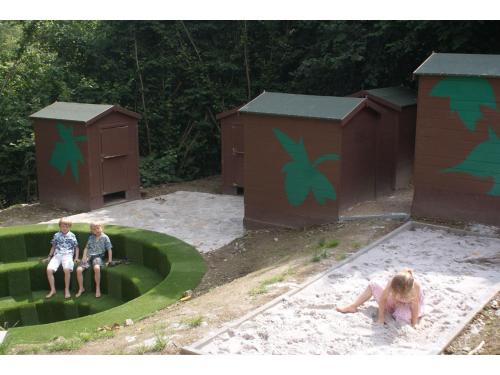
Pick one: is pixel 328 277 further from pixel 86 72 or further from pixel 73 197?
pixel 86 72

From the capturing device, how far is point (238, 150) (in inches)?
640

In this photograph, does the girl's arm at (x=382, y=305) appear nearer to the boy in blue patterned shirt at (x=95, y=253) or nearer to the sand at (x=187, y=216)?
the sand at (x=187, y=216)

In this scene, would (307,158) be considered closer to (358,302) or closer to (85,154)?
(358,302)

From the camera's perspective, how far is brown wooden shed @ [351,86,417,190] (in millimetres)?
13898

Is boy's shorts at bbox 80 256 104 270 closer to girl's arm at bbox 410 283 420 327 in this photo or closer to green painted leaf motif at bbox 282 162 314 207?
green painted leaf motif at bbox 282 162 314 207

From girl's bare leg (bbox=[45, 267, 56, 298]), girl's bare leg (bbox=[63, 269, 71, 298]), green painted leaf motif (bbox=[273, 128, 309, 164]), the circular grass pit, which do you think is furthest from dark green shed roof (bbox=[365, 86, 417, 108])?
girl's bare leg (bbox=[45, 267, 56, 298])

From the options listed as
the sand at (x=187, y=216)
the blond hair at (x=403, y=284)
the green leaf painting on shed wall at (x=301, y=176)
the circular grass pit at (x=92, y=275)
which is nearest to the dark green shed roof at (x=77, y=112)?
the sand at (x=187, y=216)

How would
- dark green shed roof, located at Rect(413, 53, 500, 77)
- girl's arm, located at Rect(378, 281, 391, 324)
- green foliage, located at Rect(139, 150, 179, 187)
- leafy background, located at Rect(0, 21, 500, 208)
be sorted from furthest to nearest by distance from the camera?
leafy background, located at Rect(0, 21, 500, 208) → green foliage, located at Rect(139, 150, 179, 187) → dark green shed roof, located at Rect(413, 53, 500, 77) → girl's arm, located at Rect(378, 281, 391, 324)

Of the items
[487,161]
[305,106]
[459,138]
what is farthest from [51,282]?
[487,161]

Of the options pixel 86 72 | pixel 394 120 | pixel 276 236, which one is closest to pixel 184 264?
pixel 276 236

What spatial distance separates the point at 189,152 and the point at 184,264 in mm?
9573

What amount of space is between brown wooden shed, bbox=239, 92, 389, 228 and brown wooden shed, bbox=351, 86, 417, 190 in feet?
2.39

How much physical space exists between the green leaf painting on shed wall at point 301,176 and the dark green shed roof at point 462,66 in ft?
7.25

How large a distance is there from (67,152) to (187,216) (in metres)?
3.13
